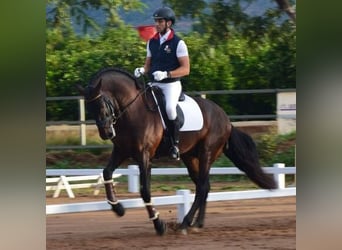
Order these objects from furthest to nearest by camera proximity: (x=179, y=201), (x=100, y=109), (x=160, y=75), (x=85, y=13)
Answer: (x=179, y=201) → (x=160, y=75) → (x=100, y=109) → (x=85, y=13)

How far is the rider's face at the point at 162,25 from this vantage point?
208 inches

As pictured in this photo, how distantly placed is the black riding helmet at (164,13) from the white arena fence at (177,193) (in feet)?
3.95

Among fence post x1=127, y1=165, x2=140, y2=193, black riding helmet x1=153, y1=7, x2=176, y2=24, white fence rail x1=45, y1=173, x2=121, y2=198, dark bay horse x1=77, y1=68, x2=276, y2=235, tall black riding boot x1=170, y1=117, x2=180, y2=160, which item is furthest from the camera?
tall black riding boot x1=170, y1=117, x2=180, y2=160

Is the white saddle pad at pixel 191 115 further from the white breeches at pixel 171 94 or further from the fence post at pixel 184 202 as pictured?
the fence post at pixel 184 202

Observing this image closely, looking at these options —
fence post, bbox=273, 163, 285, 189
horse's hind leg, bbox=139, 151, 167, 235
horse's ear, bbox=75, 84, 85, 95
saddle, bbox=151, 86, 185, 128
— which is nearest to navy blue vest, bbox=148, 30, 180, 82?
saddle, bbox=151, 86, 185, 128

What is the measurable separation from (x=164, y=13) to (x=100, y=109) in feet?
2.79

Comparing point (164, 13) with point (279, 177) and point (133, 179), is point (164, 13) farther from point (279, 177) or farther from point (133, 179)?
point (279, 177)

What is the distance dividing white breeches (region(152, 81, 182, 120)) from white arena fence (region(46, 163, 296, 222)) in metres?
0.45

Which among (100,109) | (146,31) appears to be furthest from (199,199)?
(146,31)

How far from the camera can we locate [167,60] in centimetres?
554

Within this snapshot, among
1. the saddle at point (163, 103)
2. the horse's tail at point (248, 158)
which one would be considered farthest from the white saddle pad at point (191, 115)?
the horse's tail at point (248, 158)

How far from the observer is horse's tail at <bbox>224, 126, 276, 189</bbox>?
5.68m

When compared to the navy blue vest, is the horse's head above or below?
below

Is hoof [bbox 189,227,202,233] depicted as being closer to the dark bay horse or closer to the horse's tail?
the dark bay horse
